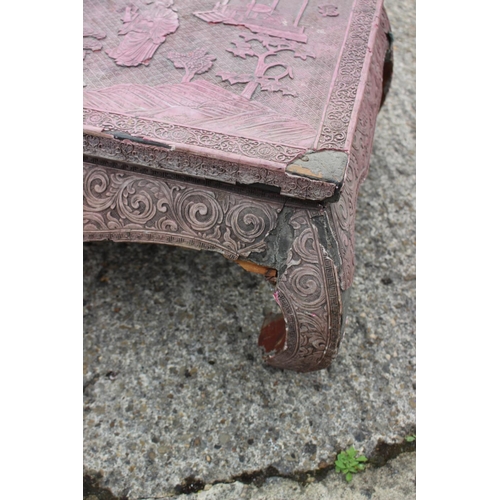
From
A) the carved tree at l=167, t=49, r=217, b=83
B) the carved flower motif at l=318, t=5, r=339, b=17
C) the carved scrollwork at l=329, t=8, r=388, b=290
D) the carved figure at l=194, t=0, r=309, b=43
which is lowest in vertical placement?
the carved scrollwork at l=329, t=8, r=388, b=290

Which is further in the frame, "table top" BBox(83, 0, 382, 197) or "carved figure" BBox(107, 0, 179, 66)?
"carved figure" BBox(107, 0, 179, 66)

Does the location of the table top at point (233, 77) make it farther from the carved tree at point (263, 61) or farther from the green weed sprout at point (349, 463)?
the green weed sprout at point (349, 463)

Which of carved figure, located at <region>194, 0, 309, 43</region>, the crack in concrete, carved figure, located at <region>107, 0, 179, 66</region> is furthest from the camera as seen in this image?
carved figure, located at <region>194, 0, 309, 43</region>

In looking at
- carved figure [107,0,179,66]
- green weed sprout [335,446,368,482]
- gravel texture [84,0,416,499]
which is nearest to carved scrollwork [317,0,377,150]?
carved figure [107,0,179,66]

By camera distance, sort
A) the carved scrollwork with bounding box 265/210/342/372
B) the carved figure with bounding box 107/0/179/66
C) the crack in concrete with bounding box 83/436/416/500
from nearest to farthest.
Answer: the carved scrollwork with bounding box 265/210/342/372 → the crack in concrete with bounding box 83/436/416/500 → the carved figure with bounding box 107/0/179/66

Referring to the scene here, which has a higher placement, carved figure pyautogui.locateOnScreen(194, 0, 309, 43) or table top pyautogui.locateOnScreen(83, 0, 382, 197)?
carved figure pyautogui.locateOnScreen(194, 0, 309, 43)

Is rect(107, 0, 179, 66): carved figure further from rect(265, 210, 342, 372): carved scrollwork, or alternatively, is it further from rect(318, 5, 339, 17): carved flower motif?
rect(265, 210, 342, 372): carved scrollwork
